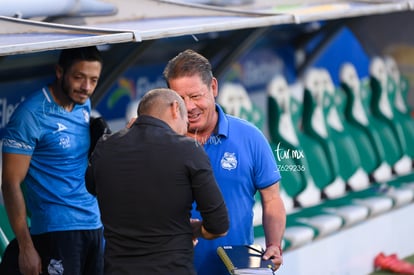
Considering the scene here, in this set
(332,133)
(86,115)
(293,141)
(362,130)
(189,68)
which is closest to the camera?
(189,68)

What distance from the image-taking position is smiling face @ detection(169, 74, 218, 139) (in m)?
3.77

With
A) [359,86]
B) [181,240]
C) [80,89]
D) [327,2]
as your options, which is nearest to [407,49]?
[359,86]

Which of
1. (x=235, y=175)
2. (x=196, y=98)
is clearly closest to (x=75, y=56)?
(x=196, y=98)

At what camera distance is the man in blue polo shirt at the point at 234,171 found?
151 inches

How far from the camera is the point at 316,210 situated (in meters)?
7.03

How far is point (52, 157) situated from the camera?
4.46 m

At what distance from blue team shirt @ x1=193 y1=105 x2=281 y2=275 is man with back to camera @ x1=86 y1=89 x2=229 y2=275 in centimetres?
40

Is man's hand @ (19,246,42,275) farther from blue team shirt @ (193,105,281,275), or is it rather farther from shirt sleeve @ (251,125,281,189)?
shirt sleeve @ (251,125,281,189)

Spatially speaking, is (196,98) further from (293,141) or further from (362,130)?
(362,130)

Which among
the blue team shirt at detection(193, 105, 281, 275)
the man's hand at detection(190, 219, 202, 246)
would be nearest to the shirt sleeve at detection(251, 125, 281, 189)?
the blue team shirt at detection(193, 105, 281, 275)

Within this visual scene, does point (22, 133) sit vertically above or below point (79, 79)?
below

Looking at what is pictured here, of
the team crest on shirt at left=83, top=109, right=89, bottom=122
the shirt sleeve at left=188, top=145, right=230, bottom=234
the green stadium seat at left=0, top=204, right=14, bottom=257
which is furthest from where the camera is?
the green stadium seat at left=0, top=204, right=14, bottom=257

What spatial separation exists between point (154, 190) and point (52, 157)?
118 cm

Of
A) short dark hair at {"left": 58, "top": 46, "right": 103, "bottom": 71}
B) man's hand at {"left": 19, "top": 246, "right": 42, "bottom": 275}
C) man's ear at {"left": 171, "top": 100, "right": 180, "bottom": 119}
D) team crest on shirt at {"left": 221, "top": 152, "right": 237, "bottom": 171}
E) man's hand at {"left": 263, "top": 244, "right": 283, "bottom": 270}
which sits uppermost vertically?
short dark hair at {"left": 58, "top": 46, "right": 103, "bottom": 71}
